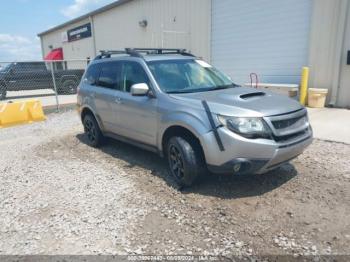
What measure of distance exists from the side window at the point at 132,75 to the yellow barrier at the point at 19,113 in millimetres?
5753

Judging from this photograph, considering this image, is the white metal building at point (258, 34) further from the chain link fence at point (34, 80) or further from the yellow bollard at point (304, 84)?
the chain link fence at point (34, 80)

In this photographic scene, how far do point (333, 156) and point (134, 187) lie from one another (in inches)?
133

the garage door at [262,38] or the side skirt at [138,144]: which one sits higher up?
the garage door at [262,38]

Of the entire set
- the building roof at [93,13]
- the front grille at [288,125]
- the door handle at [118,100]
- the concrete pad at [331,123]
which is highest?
the building roof at [93,13]

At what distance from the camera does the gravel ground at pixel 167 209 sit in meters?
2.94

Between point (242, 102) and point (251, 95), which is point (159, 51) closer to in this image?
point (251, 95)

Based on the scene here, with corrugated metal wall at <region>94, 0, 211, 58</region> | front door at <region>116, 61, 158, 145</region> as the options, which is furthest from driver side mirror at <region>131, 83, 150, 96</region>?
corrugated metal wall at <region>94, 0, 211, 58</region>

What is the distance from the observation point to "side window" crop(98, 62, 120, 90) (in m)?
5.36

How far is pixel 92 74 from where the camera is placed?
6.17m

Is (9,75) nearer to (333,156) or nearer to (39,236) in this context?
(39,236)

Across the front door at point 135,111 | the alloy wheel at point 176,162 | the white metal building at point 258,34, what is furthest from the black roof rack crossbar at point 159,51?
the white metal building at point 258,34

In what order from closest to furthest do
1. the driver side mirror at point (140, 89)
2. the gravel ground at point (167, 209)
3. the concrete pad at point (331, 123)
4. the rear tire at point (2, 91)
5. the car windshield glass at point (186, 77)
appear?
the gravel ground at point (167, 209)
the driver side mirror at point (140, 89)
the car windshield glass at point (186, 77)
the concrete pad at point (331, 123)
the rear tire at point (2, 91)

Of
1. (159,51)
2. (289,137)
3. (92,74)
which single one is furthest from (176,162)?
(92,74)

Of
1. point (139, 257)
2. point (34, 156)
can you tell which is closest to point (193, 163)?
point (139, 257)
